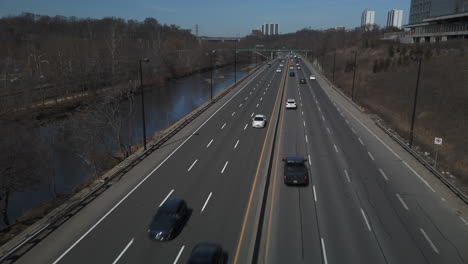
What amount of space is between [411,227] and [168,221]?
1035 cm

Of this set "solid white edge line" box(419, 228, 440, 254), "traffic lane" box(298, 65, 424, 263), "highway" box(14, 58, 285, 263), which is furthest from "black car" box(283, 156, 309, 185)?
"solid white edge line" box(419, 228, 440, 254)

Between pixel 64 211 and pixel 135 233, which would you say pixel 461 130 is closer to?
pixel 135 233

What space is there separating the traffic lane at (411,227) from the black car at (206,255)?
252 inches

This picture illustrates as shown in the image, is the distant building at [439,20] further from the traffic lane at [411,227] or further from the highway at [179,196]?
the traffic lane at [411,227]

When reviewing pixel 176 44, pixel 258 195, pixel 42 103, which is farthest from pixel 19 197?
pixel 176 44

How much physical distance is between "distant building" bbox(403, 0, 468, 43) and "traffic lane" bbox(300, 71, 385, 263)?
63.7 m

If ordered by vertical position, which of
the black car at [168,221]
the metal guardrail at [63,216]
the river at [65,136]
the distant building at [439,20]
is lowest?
the river at [65,136]

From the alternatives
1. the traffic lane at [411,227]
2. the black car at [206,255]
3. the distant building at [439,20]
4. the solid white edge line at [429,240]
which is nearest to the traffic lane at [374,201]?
the traffic lane at [411,227]

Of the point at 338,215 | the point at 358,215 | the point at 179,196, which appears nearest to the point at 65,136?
the point at 179,196

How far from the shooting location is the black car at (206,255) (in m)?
11.3

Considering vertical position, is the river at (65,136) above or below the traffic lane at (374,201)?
below

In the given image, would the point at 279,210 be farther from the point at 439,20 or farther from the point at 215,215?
the point at 439,20

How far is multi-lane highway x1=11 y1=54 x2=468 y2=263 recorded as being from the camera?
12.9 metres

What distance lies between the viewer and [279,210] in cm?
1611
